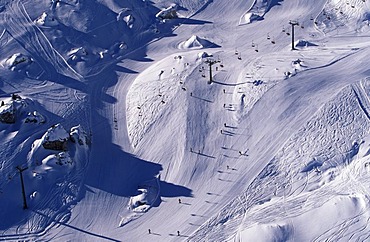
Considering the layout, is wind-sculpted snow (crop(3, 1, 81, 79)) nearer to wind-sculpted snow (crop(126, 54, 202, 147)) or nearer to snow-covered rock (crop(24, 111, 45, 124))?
wind-sculpted snow (crop(126, 54, 202, 147))

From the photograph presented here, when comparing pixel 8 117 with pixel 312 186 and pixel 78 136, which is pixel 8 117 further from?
pixel 312 186

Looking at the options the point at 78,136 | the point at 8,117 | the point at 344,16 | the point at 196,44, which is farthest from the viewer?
the point at 344,16

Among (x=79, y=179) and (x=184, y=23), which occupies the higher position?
(x=184, y=23)

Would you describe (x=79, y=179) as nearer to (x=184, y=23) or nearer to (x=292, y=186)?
(x=292, y=186)

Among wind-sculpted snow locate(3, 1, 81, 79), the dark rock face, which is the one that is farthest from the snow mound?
the dark rock face

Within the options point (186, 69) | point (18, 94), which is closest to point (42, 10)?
point (18, 94)

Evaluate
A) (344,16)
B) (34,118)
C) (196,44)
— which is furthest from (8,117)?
(344,16)

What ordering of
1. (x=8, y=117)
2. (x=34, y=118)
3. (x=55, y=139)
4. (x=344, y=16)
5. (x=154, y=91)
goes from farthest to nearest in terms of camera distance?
(x=344, y=16) < (x=154, y=91) < (x=34, y=118) < (x=8, y=117) < (x=55, y=139)
